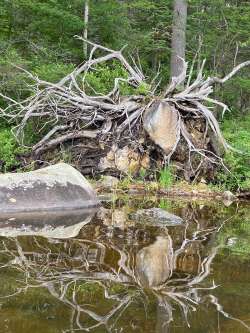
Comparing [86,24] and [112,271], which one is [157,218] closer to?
[112,271]

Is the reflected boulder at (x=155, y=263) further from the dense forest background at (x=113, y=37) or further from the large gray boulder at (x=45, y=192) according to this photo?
the dense forest background at (x=113, y=37)

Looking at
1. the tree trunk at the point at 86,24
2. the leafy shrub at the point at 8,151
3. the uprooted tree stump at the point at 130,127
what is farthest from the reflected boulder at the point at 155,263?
the tree trunk at the point at 86,24

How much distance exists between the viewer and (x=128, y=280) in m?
4.75

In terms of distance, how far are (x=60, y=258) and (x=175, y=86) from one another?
21.4ft

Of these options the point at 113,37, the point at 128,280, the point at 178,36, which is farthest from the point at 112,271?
the point at 178,36

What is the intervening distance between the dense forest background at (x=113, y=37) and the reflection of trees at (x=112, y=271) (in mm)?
5566

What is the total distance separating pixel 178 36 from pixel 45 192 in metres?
9.07

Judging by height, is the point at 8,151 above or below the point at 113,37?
below

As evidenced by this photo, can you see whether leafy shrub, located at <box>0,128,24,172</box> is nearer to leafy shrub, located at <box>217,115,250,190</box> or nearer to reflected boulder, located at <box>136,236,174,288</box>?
leafy shrub, located at <box>217,115,250,190</box>

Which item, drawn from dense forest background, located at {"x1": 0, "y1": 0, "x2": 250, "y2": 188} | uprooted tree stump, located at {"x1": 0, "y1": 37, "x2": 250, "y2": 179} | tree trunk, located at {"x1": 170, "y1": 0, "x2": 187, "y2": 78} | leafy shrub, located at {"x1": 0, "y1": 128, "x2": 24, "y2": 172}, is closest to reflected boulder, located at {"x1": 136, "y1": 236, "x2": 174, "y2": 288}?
uprooted tree stump, located at {"x1": 0, "y1": 37, "x2": 250, "y2": 179}

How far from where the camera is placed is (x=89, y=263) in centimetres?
525

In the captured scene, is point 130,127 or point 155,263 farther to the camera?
point 130,127

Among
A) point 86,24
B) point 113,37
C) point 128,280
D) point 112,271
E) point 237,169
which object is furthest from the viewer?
point 113,37

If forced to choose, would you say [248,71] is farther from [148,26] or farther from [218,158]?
[218,158]
